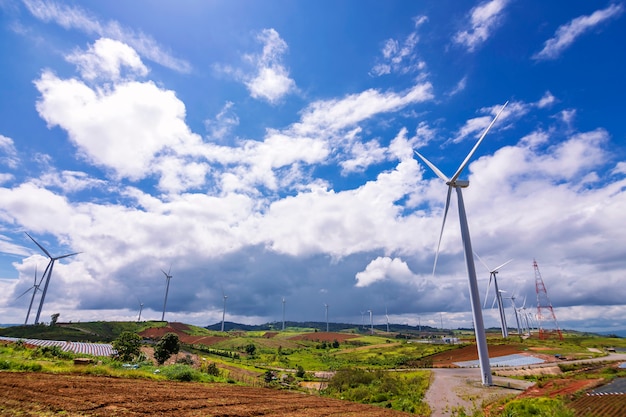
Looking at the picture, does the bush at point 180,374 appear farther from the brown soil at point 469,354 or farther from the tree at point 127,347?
the brown soil at point 469,354

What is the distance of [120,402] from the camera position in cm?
2241

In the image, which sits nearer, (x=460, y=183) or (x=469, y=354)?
(x=460, y=183)

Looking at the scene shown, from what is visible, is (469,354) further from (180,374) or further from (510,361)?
(180,374)

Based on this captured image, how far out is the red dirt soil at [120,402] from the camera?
19250 mm

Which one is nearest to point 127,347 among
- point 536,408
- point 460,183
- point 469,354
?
point 536,408

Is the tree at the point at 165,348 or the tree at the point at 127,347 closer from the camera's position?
the tree at the point at 127,347

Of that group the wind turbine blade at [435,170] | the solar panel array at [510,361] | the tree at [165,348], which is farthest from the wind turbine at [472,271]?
the tree at [165,348]

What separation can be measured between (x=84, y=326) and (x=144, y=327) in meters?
28.3

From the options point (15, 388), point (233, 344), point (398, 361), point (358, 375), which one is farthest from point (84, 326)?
point (15, 388)

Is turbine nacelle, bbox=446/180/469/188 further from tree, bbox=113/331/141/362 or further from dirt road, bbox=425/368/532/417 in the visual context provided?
tree, bbox=113/331/141/362

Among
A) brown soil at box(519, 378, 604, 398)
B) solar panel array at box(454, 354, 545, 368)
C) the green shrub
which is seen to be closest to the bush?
the green shrub

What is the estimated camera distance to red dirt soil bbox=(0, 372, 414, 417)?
19.2 metres

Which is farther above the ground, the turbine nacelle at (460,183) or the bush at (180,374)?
the turbine nacelle at (460,183)

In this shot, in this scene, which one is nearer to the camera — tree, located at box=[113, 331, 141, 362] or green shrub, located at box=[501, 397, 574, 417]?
green shrub, located at box=[501, 397, 574, 417]
